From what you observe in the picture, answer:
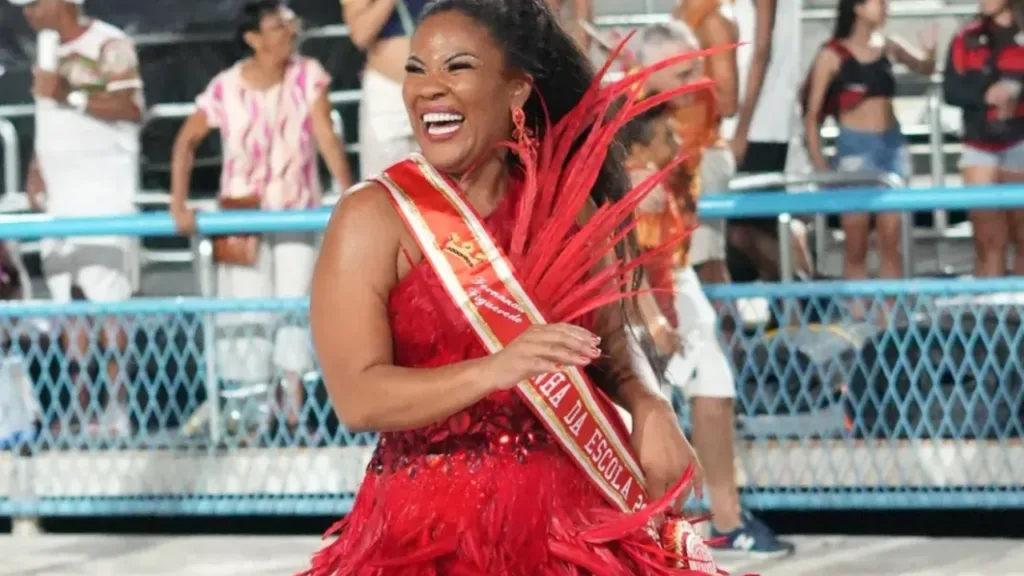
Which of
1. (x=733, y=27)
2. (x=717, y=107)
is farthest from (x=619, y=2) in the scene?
(x=717, y=107)

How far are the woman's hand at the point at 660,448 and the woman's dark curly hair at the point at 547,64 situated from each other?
8 centimetres

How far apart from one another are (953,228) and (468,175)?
4.53m

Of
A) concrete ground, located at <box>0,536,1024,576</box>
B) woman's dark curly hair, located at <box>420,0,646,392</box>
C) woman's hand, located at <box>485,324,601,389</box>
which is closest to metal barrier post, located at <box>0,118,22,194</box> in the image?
concrete ground, located at <box>0,536,1024,576</box>

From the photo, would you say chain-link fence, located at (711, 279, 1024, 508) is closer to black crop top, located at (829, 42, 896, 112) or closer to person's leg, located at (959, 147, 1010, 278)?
person's leg, located at (959, 147, 1010, 278)

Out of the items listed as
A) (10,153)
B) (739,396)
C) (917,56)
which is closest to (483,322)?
(739,396)

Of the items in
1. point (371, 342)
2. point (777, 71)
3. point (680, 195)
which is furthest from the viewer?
point (777, 71)

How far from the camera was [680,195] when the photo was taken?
16.5 feet

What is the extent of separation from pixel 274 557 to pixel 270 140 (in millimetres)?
1441

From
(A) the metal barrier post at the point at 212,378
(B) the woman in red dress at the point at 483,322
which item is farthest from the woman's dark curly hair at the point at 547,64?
A: (A) the metal barrier post at the point at 212,378

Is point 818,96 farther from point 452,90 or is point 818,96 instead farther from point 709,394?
point 452,90

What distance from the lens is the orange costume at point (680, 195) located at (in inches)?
192

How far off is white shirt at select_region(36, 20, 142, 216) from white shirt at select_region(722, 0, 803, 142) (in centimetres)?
211

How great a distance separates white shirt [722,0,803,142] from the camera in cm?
Result: 606

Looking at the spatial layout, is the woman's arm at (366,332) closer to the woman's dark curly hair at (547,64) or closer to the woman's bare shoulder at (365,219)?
the woman's bare shoulder at (365,219)
